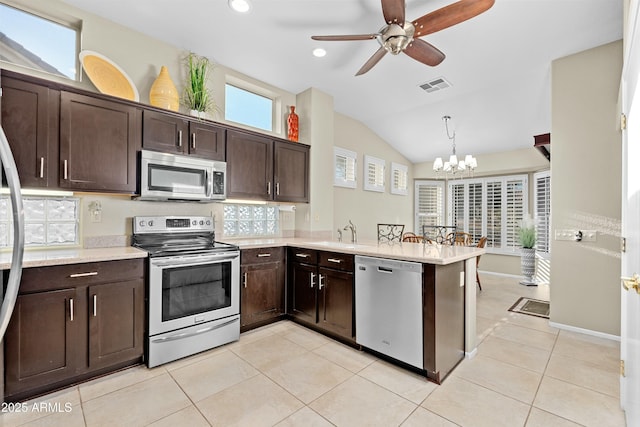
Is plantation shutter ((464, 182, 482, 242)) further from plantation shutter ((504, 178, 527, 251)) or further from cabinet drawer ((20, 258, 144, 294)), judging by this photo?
cabinet drawer ((20, 258, 144, 294))

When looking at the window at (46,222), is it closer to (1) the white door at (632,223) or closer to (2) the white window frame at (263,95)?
(2) the white window frame at (263,95)

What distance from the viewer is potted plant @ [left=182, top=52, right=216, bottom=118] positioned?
3.13m

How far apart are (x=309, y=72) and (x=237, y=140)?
1.30m

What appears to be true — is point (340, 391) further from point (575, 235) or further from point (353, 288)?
point (575, 235)

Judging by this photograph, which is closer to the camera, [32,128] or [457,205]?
[32,128]

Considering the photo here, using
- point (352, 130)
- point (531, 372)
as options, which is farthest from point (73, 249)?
point (352, 130)

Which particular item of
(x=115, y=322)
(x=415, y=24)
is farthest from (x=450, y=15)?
(x=115, y=322)

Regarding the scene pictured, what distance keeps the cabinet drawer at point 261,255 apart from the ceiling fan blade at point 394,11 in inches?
94.1

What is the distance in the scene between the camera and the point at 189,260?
2578 millimetres

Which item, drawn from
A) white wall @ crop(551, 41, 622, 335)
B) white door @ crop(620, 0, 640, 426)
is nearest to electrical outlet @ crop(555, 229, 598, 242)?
white wall @ crop(551, 41, 622, 335)

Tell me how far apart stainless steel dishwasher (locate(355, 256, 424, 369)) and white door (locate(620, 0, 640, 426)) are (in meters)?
1.11

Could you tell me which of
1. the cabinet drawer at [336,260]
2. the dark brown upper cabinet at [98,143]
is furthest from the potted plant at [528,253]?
the dark brown upper cabinet at [98,143]

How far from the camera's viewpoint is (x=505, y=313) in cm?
A: 374

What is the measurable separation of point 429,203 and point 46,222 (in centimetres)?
662
